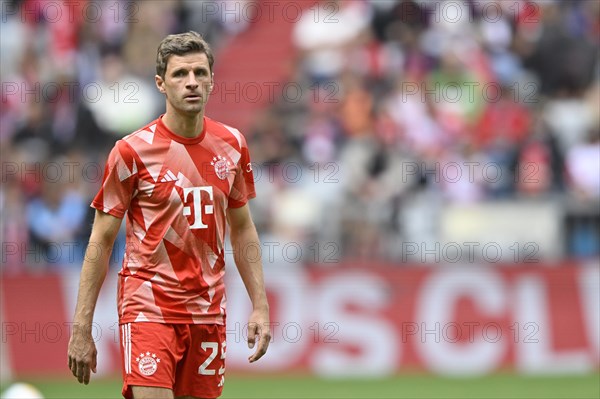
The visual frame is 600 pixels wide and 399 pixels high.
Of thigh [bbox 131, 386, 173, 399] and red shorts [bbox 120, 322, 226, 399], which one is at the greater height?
red shorts [bbox 120, 322, 226, 399]

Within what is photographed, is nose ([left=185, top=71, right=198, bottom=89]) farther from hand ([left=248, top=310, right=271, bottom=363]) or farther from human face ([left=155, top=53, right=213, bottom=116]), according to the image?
hand ([left=248, top=310, right=271, bottom=363])

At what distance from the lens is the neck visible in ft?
21.6

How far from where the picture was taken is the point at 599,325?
1341cm

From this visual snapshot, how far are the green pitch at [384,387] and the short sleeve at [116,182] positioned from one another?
572 cm

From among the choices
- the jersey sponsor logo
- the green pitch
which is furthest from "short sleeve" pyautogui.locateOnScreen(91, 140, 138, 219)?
the green pitch

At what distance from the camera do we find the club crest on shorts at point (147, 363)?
634 cm

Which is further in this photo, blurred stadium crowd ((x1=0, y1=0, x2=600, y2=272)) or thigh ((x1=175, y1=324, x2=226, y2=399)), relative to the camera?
blurred stadium crowd ((x1=0, y1=0, x2=600, y2=272))

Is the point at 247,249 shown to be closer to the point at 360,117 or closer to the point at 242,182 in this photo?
the point at 242,182

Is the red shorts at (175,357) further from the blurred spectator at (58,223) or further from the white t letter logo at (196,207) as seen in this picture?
the blurred spectator at (58,223)

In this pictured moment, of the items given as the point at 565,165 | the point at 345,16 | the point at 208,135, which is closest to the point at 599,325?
the point at 565,165

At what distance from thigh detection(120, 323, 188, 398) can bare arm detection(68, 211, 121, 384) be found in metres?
0.19

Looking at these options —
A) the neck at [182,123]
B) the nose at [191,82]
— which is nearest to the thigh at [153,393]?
the neck at [182,123]

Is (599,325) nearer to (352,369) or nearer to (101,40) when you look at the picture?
(352,369)

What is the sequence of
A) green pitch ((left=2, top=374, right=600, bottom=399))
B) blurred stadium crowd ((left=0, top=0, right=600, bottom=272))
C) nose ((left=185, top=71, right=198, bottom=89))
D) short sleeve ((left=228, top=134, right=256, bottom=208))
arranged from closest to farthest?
1. nose ((left=185, top=71, right=198, bottom=89))
2. short sleeve ((left=228, top=134, right=256, bottom=208))
3. green pitch ((left=2, top=374, right=600, bottom=399))
4. blurred stadium crowd ((left=0, top=0, right=600, bottom=272))
